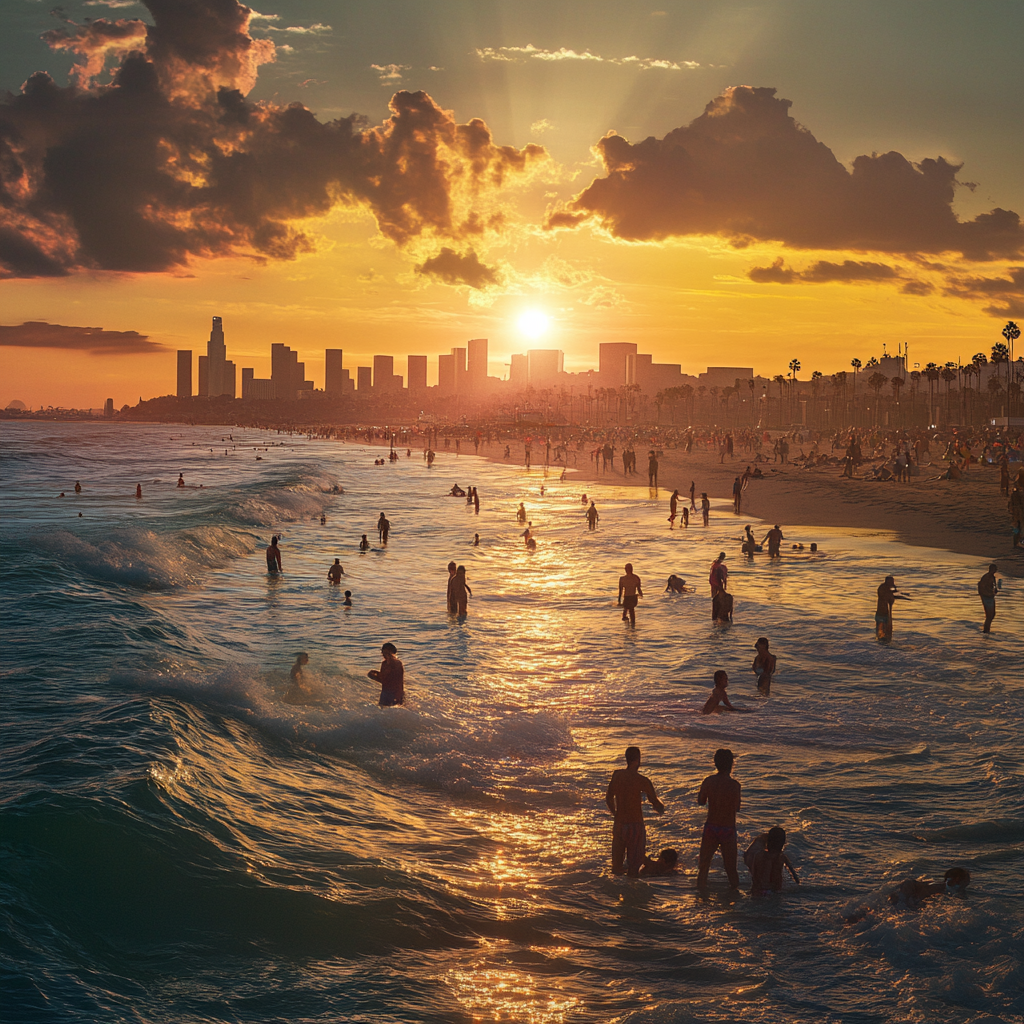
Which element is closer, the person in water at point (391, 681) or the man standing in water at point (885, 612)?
the person in water at point (391, 681)

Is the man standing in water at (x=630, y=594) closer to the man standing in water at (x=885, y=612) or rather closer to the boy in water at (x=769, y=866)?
the man standing in water at (x=885, y=612)

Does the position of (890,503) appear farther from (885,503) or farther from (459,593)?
(459,593)

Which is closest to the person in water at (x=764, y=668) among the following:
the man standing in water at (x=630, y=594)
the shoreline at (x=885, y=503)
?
the man standing in water at (x=630, y=594)

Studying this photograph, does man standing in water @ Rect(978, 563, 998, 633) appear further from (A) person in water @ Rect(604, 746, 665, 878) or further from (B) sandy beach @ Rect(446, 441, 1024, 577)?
(A) person in water @ Rect(604, 746, 665, 878)

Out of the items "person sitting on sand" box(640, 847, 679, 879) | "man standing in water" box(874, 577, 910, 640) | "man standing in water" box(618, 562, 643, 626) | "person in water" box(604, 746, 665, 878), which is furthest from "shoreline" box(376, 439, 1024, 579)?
"person in water" box(604, 746, 665, 878)

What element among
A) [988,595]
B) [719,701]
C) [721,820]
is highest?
[988,595]

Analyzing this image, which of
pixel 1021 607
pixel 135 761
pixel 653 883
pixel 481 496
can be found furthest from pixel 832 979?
pixel 481 496

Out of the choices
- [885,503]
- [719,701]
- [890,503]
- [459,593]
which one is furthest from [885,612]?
[885,503]
